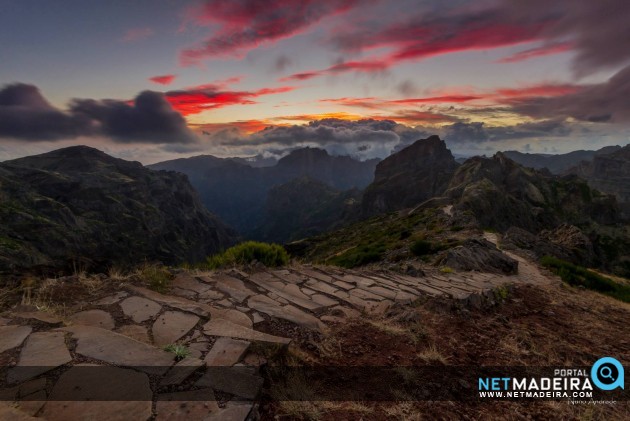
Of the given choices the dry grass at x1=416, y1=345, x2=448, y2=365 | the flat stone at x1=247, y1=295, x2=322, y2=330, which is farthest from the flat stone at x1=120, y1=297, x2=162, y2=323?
the dry grass at x1=416, y1=345, x2=448, y2=365

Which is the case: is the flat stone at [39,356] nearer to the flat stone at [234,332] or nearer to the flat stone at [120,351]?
the flat stone at [120,351]

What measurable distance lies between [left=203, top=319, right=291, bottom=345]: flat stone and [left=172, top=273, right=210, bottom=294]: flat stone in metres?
2.07

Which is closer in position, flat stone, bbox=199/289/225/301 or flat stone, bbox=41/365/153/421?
flat stone, bbox=41/365/153/421

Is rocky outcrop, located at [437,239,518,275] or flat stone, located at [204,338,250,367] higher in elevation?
flat stone, located at [204,338,250,367]

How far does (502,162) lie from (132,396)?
173 meters

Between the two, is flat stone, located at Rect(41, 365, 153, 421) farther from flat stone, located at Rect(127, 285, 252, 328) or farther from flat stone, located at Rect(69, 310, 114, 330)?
flat stone, located at Rect(127, 285, 252, 328)

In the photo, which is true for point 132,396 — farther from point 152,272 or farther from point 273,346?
point 152,272

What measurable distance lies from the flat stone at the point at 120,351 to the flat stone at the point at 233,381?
1.80 feet

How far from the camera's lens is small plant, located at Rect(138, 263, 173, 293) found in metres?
7.03

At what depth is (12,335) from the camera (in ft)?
14.1

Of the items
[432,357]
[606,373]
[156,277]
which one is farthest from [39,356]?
[606,373]

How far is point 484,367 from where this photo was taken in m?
5.32

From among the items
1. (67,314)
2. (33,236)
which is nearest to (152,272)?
(67,314)

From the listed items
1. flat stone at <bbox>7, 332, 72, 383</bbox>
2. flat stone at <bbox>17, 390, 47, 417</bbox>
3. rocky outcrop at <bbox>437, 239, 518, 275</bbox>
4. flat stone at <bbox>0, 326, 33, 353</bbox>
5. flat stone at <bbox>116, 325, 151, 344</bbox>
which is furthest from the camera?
rocky outcrop at <bbox>437, 239, 518, 275</bbox>
